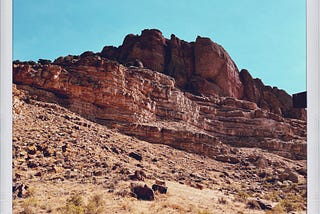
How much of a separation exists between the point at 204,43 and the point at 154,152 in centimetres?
1542

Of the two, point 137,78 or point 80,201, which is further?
point 137,78

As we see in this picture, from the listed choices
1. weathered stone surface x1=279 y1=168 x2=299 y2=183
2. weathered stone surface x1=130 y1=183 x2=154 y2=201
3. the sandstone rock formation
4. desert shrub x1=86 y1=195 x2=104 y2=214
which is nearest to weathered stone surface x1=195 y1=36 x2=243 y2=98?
the sandstone rock formation

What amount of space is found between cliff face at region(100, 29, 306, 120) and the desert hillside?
0.09m

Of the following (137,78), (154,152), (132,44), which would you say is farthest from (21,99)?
(132,44)

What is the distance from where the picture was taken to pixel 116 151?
9016mm

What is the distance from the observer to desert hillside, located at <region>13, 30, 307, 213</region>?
5.02 meters

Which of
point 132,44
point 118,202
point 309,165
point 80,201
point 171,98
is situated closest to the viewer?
point 309,165

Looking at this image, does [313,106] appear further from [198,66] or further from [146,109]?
[198,66]

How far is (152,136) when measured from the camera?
1268 cm

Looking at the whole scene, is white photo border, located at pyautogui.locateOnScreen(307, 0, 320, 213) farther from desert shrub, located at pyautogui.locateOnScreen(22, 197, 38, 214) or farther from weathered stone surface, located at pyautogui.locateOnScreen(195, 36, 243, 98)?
weathered stone surface, located at pyautogui.locateOnScreen(195, 36, 243, 98)

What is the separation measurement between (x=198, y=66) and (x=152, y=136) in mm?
12284

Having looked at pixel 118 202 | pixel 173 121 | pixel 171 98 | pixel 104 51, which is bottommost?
pixel 118 202

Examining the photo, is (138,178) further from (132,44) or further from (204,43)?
(204,43)

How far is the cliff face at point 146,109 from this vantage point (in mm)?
12148
